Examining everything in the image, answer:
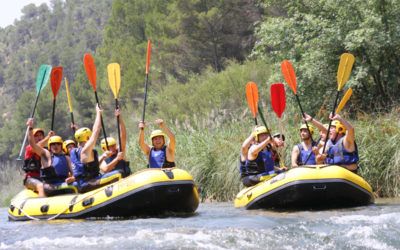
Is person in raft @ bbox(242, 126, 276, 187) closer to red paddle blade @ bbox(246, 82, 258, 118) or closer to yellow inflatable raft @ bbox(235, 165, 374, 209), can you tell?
yellow inflatable raft @ bbox(235, 165, 374, 209)

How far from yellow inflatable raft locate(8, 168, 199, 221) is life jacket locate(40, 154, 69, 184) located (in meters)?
0.60

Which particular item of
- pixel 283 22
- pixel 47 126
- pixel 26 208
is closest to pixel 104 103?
pixel 47 126

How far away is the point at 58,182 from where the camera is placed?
422 inches

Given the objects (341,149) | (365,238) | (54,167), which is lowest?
(365,238)

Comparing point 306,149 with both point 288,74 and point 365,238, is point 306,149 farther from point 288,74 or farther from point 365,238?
point 365,238

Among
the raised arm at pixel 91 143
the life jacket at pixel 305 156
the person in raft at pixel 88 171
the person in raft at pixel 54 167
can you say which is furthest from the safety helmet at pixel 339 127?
the person in raft at pixel 54 167

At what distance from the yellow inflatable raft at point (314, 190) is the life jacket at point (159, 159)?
130 centimetres

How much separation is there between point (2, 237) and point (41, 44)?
93012mm

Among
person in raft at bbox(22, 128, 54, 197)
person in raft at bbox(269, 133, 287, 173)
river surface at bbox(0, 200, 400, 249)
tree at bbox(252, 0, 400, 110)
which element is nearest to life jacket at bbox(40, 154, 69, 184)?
person in raft at bbox(22, 128, 54, 197)

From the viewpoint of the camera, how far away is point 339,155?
34.5 ft

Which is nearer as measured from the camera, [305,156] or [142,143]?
[142,143]

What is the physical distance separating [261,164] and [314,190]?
142 cm

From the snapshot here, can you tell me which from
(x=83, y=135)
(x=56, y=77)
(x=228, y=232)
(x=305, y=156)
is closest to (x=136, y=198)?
(x=83, y=135)

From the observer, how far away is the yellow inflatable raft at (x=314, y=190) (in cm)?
964
